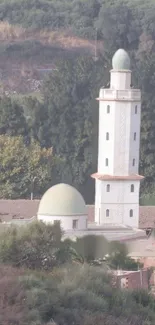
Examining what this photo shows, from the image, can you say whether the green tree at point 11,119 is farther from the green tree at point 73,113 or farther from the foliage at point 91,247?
the foliage at point 91,247

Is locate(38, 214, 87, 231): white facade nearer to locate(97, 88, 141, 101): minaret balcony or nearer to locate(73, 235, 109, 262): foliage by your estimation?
locate(73, 235, 109, 262): foliage

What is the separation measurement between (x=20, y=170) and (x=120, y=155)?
24.3ft

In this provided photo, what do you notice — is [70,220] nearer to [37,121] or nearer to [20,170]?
[20,170]

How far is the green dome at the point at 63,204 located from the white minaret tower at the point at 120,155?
118 inches

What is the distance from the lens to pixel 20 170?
51062 millimetres

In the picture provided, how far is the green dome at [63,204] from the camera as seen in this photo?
40.3 m

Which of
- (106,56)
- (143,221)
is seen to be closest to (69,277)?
(143,221)

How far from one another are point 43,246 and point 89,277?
10.5 feet

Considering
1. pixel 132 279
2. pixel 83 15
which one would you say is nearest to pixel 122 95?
pixel 132 279

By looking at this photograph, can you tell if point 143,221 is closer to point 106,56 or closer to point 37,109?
point 37,109

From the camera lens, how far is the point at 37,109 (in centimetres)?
5850

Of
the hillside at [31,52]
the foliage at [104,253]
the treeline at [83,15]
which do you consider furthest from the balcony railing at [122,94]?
the treeline at [83,15]

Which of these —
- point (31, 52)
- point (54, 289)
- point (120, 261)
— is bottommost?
point (120, 261)

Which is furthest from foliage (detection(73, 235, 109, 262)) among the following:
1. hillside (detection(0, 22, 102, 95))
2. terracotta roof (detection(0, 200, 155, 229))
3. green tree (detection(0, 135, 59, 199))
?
hillside (detection(0, 22, 102, 95))
